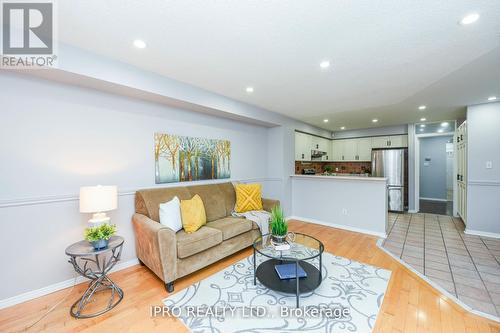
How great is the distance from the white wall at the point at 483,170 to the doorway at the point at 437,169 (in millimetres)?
3407

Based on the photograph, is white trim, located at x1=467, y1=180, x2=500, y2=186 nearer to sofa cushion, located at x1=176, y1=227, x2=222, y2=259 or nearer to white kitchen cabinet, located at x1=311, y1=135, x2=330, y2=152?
white kitchen cabinet, located at x1=311, y1=135, x2=330, y2=152

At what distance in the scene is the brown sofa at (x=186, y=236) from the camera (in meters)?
2.21

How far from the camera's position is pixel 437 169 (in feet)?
23.8

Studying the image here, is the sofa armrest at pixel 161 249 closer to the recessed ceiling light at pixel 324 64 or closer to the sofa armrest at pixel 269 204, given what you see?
the sofa armrest at pixel 269 204

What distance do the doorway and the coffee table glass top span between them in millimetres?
6662

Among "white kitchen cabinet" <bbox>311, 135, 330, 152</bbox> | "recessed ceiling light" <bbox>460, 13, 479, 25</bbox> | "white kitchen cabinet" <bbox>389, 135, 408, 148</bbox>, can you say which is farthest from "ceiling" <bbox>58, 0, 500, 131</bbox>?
"white kitchen cabinet" <bbox>311, 135, 330, 152</bbox>

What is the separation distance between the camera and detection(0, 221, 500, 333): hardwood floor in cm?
171

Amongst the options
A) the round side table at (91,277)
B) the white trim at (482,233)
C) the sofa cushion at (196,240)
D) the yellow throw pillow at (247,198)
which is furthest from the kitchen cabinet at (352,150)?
the round side table at (91,277)

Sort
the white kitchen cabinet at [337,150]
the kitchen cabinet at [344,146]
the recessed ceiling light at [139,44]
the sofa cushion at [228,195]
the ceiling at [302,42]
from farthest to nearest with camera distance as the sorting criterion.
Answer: the white kitchen cabinet at [337,150] → the kitchen cabinet at [344,146] → the sofa cushion at [228,195] → the recessed ceiling light at [139,44] → the ceiling at [302,42]

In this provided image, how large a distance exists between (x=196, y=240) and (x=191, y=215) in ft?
1.37

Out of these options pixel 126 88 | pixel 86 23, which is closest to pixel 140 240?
pixel 126 88

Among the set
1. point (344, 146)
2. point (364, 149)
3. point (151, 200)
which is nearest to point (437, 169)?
point (364, 149)

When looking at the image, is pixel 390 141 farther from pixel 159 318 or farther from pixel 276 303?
pixel 159 318

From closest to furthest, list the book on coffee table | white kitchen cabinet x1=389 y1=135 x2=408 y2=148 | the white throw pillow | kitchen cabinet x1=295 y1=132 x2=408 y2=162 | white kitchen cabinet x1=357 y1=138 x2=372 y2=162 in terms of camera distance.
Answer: the book on coffee table → the white throw pillow → kitchen cabinet x1=295 y1=132 x2=408 y2=162 → white kitchen cabinet x1=389 y1=135 x2=408 y2=148 → white kitchen cabinet x1=357 y1=138 x2=372 y2=162
